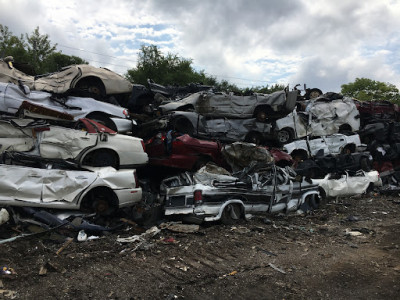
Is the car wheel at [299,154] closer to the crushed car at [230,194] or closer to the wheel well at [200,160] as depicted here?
the crushed car at [230,194]

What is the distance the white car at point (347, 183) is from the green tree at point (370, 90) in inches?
1434

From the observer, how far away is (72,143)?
7207mm

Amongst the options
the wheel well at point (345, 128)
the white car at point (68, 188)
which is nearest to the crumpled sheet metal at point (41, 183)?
the white car at point (68, 188)

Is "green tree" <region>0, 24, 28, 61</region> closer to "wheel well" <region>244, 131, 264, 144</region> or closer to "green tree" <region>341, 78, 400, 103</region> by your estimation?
"wheel well" <region>244, 131, 264, 144</region>

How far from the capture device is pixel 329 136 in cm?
1327

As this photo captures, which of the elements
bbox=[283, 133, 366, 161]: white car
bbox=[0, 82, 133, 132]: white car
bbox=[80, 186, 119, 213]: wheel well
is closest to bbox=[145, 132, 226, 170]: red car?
bbox=[0, 82, 133, 132]: white car

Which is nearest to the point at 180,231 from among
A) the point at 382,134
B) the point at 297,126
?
the point at 297,126

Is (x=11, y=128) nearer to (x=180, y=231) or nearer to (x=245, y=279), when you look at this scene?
(x=180, y=231)

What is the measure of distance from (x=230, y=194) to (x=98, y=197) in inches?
114

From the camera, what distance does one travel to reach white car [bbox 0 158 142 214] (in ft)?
18.6

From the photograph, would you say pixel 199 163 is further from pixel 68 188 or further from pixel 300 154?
pixel 300 154

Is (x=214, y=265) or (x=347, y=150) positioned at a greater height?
(x=347, y=150)

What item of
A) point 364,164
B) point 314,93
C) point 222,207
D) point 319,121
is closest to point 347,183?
point 364,164

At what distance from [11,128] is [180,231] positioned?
14.7 ft
